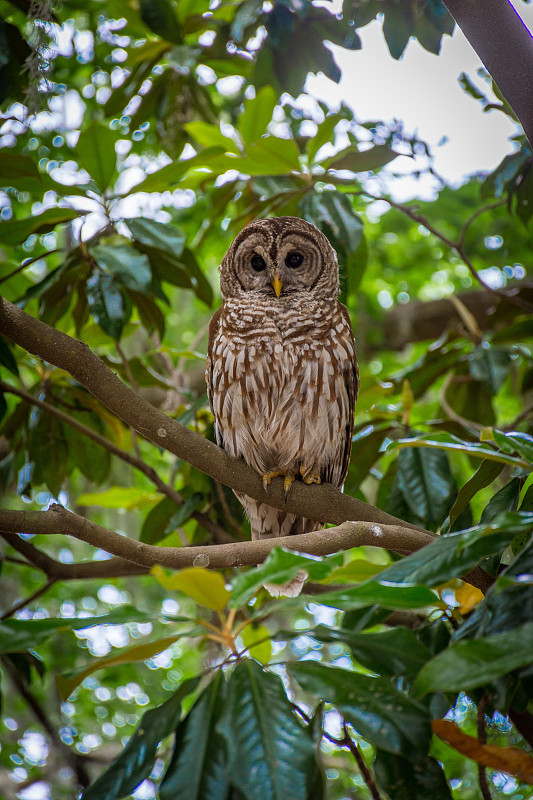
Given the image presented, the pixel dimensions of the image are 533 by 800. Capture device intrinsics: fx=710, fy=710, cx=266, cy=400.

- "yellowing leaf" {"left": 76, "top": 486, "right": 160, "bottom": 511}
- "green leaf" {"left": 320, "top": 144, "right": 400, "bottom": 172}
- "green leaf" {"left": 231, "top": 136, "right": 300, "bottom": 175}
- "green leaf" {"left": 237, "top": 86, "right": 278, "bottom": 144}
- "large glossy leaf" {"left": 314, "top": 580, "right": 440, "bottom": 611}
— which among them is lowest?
"large glossy leaf" {"left": 314, "top": 580, "right": 440, "bottom": 611}

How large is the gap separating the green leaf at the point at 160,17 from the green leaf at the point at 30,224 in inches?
42.0

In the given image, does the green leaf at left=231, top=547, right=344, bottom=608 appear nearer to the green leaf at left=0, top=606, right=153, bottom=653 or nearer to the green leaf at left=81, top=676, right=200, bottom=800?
the green leaf at left=0, top=606, right=153, bottom=653

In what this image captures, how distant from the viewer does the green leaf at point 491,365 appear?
3.29 meters

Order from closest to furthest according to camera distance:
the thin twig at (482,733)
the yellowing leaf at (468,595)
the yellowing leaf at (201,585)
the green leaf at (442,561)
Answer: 1. the yellowing leaf at (201,585)
2. the green leaf at (442,561)
3. the thin twig at (482,733)
4. the yellowing leaf at (468,595)

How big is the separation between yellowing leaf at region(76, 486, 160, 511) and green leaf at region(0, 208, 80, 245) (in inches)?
43.3

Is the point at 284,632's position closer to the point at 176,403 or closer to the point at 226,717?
the point at 226,717

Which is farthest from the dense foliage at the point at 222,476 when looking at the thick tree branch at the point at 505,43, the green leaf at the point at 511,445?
the thick tree branch at the point at 505,43

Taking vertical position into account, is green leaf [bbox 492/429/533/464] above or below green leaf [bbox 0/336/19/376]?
below

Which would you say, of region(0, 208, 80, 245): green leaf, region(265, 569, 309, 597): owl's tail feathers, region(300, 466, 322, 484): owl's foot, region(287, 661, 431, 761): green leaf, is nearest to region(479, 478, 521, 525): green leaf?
region(287, 661, 431, 761): green leaf

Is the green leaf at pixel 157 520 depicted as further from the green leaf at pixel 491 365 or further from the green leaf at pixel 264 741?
the green leaf at pixel 264 741

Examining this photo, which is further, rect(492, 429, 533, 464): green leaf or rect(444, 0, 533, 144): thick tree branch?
rect(444, 0, 533, 144): thick tree branch


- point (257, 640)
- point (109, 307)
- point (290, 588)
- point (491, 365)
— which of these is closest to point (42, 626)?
point (257, 640)

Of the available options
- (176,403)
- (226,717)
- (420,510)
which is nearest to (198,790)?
(226,717)

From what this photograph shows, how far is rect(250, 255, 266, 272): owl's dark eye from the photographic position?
331 cm
